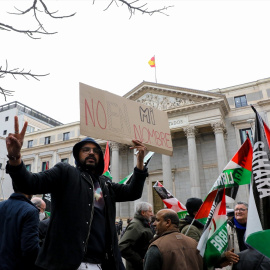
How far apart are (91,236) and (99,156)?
A: 81 centimetres

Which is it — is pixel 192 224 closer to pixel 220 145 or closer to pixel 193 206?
pixel 193 206

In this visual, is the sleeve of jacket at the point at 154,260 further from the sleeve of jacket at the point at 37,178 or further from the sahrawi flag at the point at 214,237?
the sleeve of jacket at the point at 37,178

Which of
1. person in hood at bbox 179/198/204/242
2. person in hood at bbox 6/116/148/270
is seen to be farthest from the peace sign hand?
person in hood at bbox 179/198/204/242

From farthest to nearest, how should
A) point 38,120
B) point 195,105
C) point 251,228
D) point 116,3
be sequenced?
point 38,120 → point 195,105 → point 116,3 → point 251,228

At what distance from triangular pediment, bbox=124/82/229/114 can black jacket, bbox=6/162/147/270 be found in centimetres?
2498

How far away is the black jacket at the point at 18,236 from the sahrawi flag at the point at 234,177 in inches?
88.2

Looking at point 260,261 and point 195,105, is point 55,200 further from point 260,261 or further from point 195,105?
point 195,105

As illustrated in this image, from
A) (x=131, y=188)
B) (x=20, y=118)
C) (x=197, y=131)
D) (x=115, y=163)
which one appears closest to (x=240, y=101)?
(x=197, y=131)

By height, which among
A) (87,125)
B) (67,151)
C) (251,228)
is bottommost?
(251,228)

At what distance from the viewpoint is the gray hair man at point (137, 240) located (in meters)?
4.52

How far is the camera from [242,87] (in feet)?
92.1

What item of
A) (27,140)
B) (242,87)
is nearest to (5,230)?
(242,87)

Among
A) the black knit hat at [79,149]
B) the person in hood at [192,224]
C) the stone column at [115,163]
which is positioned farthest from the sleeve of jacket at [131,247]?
the stone column at [115,163]

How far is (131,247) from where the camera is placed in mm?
4590
